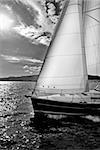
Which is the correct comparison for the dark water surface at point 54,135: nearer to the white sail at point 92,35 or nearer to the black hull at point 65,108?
the black hull at point 65,108

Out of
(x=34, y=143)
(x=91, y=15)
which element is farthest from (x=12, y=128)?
(x=91, y=15)

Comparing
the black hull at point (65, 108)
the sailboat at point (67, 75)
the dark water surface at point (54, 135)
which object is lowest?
the dark water surface at point (54, 135)

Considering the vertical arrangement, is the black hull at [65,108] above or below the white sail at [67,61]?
below

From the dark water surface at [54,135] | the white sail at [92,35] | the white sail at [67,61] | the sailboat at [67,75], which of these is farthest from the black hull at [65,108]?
the white sail at [92,35]

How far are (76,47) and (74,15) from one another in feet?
12.4

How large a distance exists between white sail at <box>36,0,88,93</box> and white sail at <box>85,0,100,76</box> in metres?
1.88

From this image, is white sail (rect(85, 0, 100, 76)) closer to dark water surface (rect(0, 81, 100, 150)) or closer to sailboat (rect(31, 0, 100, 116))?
sailboat (rect(31, 0, 100, 116))

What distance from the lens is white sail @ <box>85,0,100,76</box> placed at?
27.9 metres

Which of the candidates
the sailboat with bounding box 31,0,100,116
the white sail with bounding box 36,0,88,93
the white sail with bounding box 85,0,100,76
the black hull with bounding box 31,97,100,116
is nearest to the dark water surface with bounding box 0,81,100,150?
the black hull with bounding box 31,97,100,116

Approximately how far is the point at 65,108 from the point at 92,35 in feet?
31.3

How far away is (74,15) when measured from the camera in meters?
26.8

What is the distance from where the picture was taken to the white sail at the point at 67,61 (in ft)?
84.5

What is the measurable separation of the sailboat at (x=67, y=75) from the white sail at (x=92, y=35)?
121 cm

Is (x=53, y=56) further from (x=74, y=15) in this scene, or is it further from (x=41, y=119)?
(x=41, y=119)
